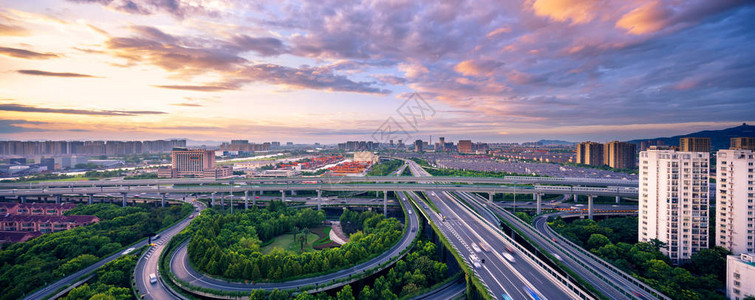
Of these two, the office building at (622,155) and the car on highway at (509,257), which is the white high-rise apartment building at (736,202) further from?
the office building at (622,155)

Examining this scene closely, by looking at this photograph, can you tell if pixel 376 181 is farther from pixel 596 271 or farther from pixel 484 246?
pixel 596 271

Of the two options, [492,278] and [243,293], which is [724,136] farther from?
[243,293]

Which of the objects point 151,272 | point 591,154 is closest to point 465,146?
point 591,154

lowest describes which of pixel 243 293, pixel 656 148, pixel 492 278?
pixel 243 293

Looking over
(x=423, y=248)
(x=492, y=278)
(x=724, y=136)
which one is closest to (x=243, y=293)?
(x=423, y=248)

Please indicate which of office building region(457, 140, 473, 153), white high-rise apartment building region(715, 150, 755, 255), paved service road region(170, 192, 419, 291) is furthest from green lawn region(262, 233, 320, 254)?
office building region(457, 140, 473, 153)

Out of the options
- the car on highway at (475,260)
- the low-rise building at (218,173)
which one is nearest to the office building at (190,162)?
the low-rise building at (218,173)
